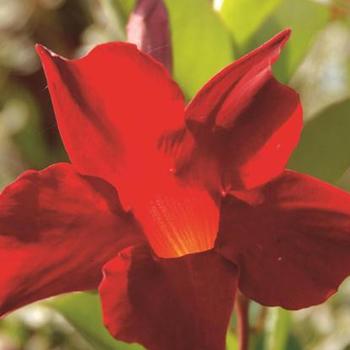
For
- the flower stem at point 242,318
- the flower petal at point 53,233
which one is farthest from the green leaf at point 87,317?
the flower petal at point 53,233

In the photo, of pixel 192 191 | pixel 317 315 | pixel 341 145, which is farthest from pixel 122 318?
pixel 317 315

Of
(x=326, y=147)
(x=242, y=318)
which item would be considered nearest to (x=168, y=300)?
(x=242, y=318)

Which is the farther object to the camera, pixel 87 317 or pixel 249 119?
pixel 87 317

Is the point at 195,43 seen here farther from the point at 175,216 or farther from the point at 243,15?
the point at 175,216

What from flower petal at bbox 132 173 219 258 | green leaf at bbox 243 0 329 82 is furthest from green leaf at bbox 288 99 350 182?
flower petal at bbox 132 173 219 258

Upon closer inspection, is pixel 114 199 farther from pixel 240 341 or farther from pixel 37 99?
pixel 37 99

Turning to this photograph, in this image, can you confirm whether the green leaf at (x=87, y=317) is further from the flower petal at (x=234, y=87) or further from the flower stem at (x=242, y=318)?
the flower petal at (x=234, y=87)
